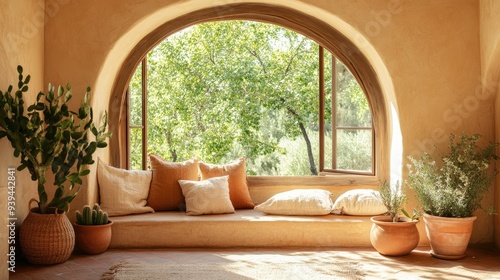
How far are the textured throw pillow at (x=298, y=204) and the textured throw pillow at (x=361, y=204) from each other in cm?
14

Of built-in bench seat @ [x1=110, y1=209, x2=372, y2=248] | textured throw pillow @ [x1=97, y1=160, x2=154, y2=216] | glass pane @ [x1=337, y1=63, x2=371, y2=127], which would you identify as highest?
glass pane @ [x1=337, y1=63, x2=371, y2=127]

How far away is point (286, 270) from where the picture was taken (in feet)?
15.3

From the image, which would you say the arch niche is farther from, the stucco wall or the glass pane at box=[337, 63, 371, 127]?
the stucco wall

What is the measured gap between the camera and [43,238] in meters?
4.66

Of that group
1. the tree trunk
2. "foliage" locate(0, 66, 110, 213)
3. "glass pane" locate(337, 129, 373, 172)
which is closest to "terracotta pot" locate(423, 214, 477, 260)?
"glass pane" locate(337, 129, 373, 172)

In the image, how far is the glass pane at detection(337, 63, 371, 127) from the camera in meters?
6.47

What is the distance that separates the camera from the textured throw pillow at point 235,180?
616 centimetres

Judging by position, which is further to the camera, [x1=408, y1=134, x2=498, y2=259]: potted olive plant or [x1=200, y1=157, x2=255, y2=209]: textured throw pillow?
[x1=200, y1=157, x2=255, y2=209]: textured throw pillow

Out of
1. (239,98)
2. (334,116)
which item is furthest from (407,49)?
(239,98)

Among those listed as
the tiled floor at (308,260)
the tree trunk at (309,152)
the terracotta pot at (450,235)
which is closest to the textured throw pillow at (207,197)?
the tiled floor at (308,260)

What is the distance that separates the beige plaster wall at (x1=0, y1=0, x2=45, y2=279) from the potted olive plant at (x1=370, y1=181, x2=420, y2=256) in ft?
10.5

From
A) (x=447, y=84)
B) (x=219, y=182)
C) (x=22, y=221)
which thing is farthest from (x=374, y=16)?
(x=22, y=221)

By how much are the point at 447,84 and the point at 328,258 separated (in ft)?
6.99

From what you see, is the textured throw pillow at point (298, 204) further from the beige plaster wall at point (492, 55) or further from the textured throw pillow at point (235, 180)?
the beige plaster wall at point (492, 55)
